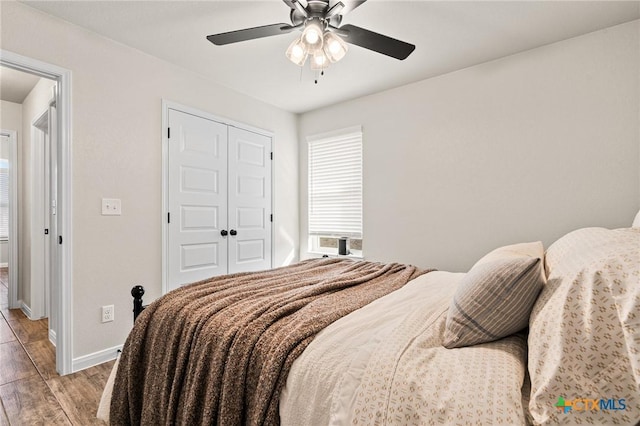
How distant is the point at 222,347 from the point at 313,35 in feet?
5.55

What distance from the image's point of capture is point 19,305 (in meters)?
3.94

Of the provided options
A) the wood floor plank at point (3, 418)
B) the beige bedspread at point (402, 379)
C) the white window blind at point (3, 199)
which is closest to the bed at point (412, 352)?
the beige bedspread at point (402, 379)

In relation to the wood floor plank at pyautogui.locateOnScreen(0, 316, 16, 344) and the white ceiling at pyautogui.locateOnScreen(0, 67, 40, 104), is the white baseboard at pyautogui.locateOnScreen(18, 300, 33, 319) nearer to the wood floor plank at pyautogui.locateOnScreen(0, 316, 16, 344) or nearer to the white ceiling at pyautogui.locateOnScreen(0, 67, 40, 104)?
the wood floor plank at pyautogui.locateOnScreen(0, 316, 16, 344)

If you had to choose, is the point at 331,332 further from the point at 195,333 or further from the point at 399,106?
the point at 399,106

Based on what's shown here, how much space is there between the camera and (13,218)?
12.9 feet

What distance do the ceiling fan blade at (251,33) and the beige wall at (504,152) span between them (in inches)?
76.0

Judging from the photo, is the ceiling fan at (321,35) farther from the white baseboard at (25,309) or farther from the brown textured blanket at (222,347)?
the white baseboard at (25,309)

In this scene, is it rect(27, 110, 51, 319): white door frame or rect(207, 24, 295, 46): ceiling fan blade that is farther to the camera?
rect(27, 110, 51, 319): white door frame

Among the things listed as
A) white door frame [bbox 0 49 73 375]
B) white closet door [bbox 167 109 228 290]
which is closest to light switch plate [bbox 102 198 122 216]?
white door frame [bbox 0 49 73 375]

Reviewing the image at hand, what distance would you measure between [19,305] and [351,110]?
486 cm

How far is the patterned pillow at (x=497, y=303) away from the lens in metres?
0.95

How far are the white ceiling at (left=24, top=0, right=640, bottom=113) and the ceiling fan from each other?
0.34 meters

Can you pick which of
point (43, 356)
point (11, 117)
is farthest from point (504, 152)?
point (11, 117)

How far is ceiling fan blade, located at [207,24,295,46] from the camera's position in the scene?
1.89m
